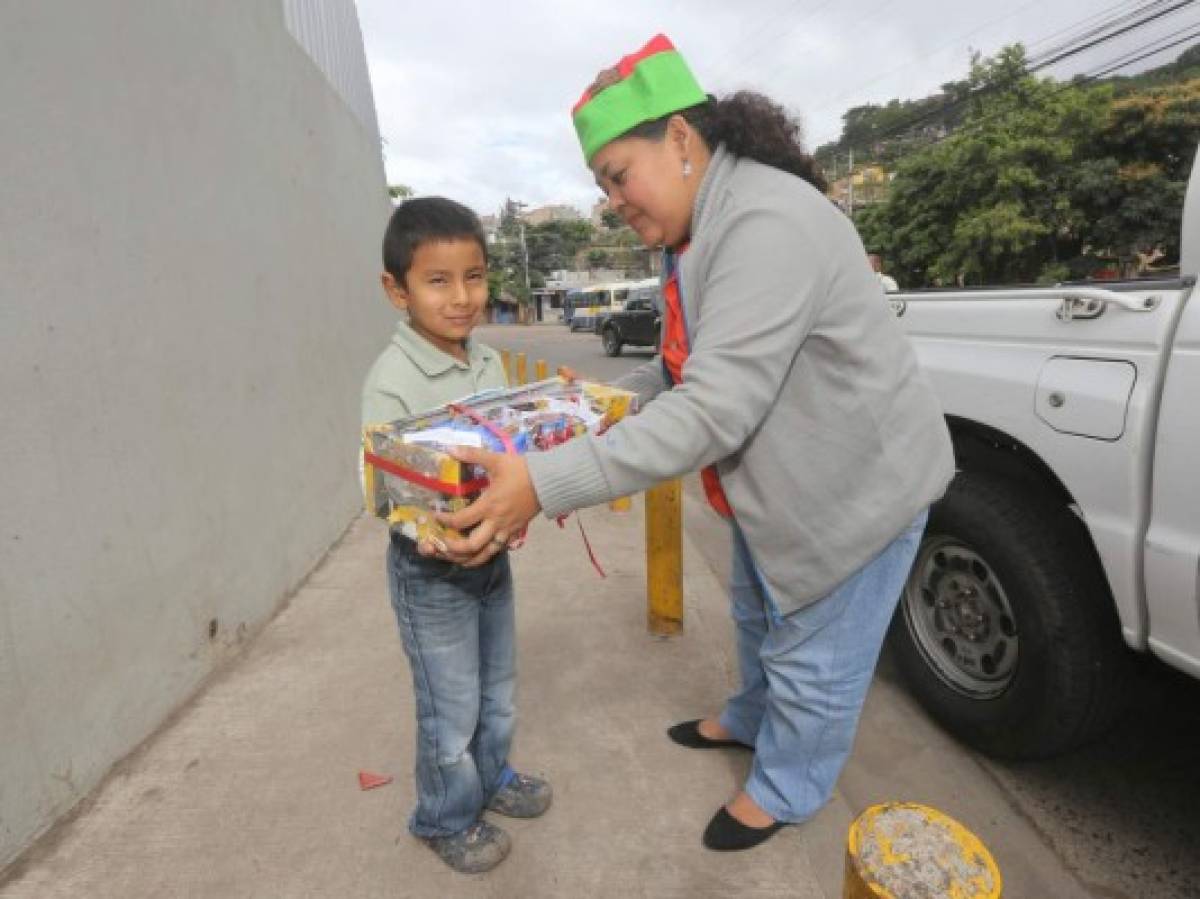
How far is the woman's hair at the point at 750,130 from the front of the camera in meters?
1.57

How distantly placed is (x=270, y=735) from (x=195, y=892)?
66 cm

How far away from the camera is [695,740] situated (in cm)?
241

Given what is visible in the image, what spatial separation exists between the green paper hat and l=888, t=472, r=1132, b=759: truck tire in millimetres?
1515

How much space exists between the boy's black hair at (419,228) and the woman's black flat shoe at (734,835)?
1651 millimetres

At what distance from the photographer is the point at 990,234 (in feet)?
68.4

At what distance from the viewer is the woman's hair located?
1.57m

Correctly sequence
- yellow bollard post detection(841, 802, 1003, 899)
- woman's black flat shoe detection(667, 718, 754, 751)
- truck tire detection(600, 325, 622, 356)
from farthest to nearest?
truck tire detection(600, 325, 622, 356)
woman's black flat shoe detection(667, 718, 754, 751)
yellow bollard post detection(841, 802, 1003, 899)

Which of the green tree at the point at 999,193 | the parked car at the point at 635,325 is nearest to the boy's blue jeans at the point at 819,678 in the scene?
the parked car at the point at 635,325

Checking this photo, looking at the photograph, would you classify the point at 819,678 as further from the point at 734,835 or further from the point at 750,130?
the point at 750,130

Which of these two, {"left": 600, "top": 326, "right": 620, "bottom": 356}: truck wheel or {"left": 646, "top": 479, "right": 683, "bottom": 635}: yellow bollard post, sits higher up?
{"left": 646, "top": 479, "right": 683, "bottom": 635}: yellow bollard post

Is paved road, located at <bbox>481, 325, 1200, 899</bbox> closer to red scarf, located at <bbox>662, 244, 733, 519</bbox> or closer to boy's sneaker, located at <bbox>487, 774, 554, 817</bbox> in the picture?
boy's sneaker, located at <bbox>487, 774, 554, 817</bbox>

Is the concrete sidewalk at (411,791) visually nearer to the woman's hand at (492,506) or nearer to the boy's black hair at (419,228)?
the woman's hand at (492,506)

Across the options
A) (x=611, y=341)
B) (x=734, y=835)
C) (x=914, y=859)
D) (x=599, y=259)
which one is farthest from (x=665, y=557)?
(x=599, y=259)

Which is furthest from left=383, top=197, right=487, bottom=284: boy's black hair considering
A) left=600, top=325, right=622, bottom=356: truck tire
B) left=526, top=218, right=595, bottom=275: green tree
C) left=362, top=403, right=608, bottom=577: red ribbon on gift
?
left=526, top=218, right=595, bottom=275: green tree
